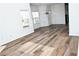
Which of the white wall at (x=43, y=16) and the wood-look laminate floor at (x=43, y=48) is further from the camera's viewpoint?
the white wall at (x=43, y=16)

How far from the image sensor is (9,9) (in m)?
4.58

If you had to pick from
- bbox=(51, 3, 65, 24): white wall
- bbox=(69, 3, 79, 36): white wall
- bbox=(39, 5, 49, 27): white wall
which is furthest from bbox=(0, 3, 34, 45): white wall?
bbox=(51, 3, 65, 24): white wall

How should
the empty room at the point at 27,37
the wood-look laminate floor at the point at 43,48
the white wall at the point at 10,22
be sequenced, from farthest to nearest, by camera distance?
1. the white wall at the point at 10,22
2. the empty room at the point at 27,37
3. the wood-look laminate floor at the point at 43,48

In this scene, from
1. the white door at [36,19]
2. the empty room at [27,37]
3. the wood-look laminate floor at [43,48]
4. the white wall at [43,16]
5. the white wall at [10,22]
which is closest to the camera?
the wood-look laminate floor at [43,48]

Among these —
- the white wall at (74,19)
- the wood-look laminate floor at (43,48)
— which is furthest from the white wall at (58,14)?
the wood-look laminate floor at (43,48)

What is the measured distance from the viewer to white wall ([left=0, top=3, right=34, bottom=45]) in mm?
4250

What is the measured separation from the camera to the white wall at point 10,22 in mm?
4250

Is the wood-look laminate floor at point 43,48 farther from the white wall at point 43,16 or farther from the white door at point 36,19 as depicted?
the white wall at point 43,16

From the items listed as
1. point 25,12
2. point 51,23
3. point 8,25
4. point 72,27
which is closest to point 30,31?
point 25,12

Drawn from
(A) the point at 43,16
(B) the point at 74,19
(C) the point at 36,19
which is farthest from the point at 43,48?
(A) the point at 43,16

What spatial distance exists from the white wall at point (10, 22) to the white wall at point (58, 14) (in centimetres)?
494

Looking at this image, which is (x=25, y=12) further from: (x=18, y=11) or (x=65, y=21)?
(x=65, y=21)

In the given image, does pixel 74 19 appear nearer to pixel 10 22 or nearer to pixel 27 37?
pixel 27 37

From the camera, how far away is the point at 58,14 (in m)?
10.2
